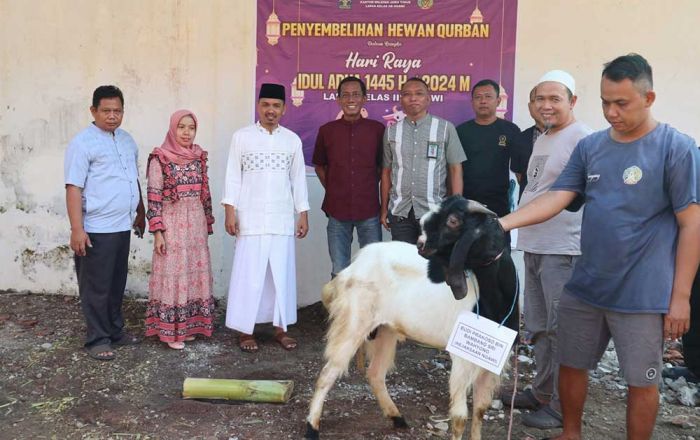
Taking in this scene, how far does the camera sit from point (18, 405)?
13.7 feet

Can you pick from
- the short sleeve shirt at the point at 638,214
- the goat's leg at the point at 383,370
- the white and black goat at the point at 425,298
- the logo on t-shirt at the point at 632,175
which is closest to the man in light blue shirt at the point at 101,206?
the white and black goat at the point at 425,298

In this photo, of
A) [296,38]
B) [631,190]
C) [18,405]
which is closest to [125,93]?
[296,38]

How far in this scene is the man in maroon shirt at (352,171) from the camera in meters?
5.33

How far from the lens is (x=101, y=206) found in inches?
193

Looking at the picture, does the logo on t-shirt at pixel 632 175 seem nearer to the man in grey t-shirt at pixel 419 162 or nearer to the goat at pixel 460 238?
the goat at pixel 460 238

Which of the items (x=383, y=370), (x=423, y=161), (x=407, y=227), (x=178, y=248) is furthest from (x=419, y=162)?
(x=178, y=248)

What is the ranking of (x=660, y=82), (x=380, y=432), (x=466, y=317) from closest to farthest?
(x=466, y=317) < (x=380, y=432) < (x=660, y=82)

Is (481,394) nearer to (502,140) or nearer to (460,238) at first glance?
(460,238)

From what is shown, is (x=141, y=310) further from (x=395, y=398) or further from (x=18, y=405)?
(x=395, y=398)

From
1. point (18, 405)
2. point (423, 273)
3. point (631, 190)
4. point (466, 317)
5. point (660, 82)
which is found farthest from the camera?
point (660, 82)

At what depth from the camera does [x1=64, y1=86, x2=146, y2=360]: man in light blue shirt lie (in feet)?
15.9

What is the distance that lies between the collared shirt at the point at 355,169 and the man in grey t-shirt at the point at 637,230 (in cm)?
231

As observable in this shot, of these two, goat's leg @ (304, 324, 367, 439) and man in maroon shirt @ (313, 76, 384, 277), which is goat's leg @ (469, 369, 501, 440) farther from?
man in maroon shirt @ (313, 76, 384, 277)

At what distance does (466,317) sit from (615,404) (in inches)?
73.9
